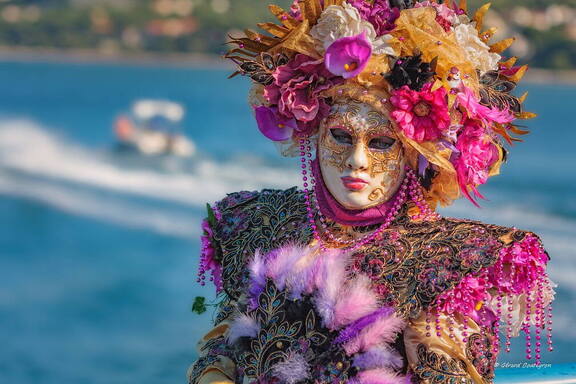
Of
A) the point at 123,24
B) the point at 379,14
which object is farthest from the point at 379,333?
the point at 123,24

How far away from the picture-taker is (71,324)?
11281 millimetres

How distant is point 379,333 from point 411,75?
0.57 meters

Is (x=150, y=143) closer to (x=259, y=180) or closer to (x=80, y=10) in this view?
(x=259, y=180)

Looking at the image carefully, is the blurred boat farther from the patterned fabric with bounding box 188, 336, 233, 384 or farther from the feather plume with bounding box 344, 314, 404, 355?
the feather plume with bounding box 344, 314, 404, 355

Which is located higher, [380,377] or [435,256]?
[435,256]

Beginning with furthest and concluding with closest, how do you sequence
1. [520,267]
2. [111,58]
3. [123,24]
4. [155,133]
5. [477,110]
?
[123,24] < [111,58] < [155,133] < [477,110] < [520,267]

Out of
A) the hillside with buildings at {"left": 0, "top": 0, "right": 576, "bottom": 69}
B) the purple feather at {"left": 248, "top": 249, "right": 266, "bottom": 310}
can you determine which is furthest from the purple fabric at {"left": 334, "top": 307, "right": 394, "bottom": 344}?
the hillside with buildings at {"left": 0, "top": 0, "right": 576, "bottom": 69}

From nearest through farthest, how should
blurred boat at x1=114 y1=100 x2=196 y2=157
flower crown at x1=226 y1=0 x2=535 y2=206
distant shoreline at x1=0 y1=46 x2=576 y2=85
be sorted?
flower crown at x1=226 y1=0 x2=535 y2=206 < blurred boat at x1=114 y1=100 x2=196 y2=157 < distant shoreline at x1=0 y1=46 x2=576 y2=85

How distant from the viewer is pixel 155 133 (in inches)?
800

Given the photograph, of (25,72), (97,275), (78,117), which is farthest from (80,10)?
(97,275)

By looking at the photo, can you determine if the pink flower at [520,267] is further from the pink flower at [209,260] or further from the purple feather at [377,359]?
the pink flower at [209,260]

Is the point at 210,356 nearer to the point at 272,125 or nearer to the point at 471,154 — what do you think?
the point at 272,125

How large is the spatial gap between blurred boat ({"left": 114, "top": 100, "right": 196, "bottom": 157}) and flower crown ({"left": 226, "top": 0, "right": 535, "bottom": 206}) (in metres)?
17.3

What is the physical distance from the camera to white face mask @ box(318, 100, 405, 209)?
2420 millimetres
